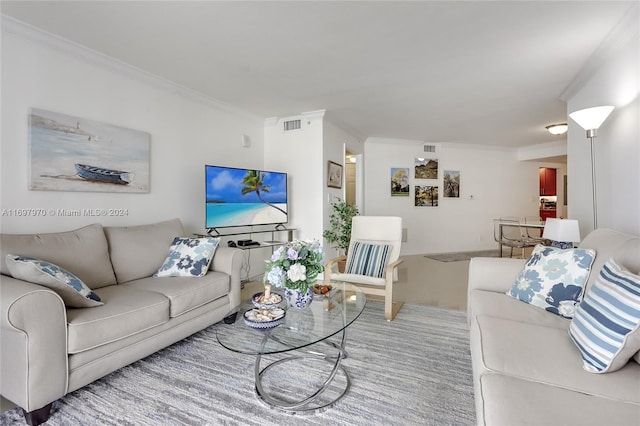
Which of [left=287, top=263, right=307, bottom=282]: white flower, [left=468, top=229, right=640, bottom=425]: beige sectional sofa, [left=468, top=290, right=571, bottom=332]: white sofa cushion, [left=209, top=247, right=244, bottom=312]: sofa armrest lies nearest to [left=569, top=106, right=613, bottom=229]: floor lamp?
[left=468, top=229, right=640, bottom=425]: beige sectional sofa

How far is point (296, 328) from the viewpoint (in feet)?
5.49

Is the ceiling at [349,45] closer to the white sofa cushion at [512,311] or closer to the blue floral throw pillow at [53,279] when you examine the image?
the blue floral throw pillow at [53,279]

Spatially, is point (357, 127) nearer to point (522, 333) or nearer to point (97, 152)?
point (97, 152)

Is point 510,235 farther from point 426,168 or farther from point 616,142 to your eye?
point 616,142

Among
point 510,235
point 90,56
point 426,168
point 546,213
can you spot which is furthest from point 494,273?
point 546,213

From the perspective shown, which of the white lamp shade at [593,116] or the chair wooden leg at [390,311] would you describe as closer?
the white lamp shade at [593,116]

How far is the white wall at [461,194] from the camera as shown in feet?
21.2

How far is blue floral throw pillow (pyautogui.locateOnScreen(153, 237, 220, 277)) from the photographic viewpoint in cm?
256

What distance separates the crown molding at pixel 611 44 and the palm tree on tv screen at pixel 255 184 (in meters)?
3.56

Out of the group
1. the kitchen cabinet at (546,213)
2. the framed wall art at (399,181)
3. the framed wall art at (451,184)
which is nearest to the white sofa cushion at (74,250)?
the framed wall art at (399,181)

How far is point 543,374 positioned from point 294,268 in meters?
1.19

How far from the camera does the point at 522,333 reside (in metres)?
1.47

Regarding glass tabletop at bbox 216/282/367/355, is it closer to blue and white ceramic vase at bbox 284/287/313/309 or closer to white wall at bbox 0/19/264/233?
blue and white ceramic vase at bbox 284/287/313/309

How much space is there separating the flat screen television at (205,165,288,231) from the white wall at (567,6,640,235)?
11.3ft
